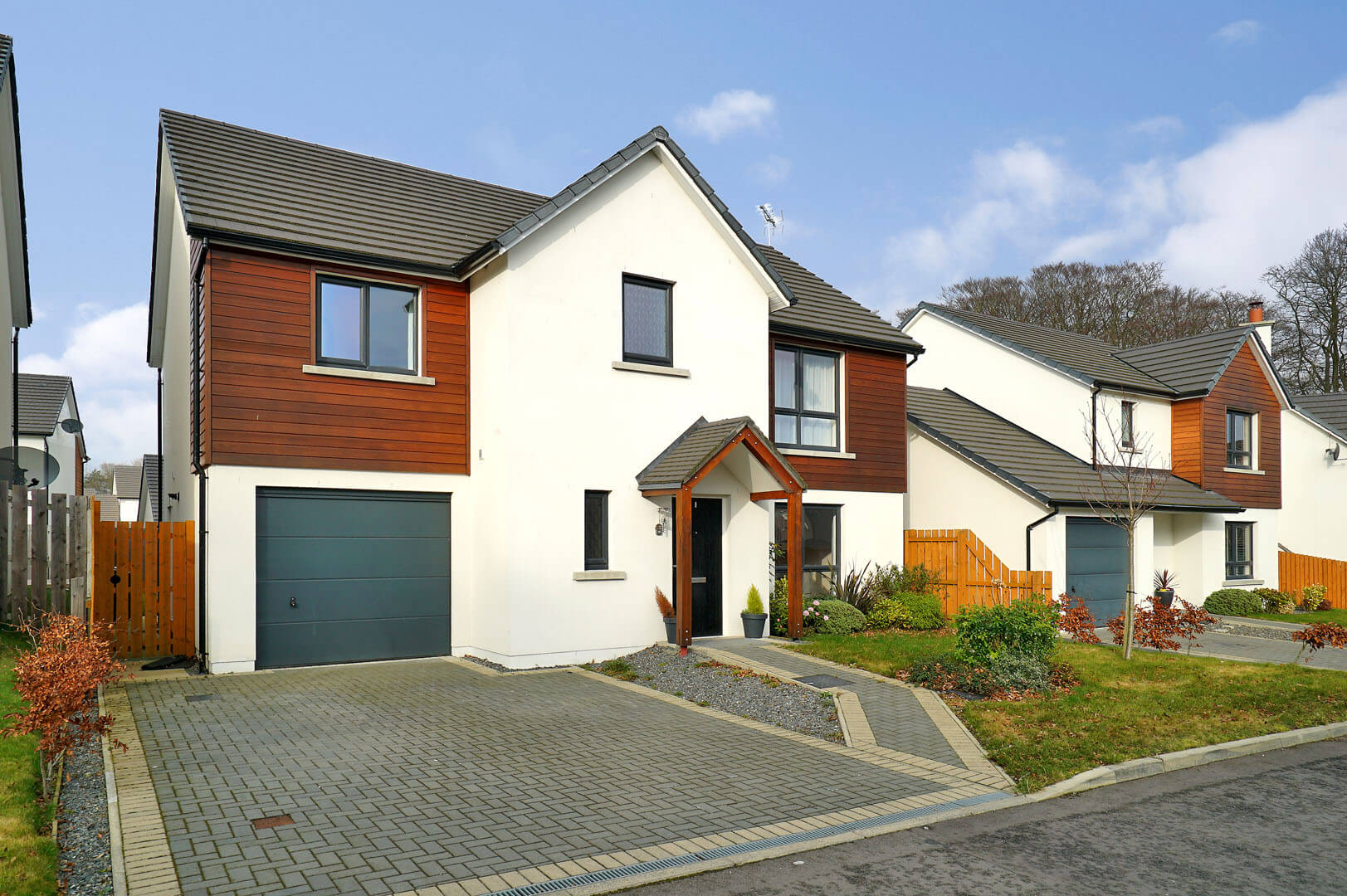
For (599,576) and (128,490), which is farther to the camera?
(128,490)

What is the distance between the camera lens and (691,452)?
46.5 feet

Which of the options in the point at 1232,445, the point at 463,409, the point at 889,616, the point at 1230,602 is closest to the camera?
the point at 463,409

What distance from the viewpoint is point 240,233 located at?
12.4 m

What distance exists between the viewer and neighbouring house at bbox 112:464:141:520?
6569cm

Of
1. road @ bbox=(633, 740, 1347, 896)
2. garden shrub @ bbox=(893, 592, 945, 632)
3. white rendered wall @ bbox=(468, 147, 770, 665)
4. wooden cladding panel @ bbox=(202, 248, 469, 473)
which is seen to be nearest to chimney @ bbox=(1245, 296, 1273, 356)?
garden shrub @ bbox=(893, 592, 945, 632)

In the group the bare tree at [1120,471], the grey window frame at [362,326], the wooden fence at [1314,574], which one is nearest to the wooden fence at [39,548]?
the grey window frame at [362,326]

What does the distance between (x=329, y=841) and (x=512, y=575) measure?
23.3ft

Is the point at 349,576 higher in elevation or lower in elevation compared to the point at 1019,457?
lower

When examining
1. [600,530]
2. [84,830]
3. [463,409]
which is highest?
[463,409]

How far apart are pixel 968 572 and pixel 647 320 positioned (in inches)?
316

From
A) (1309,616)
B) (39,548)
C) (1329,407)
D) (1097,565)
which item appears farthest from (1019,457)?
(1329,407)

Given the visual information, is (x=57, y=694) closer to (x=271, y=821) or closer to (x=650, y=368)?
(x=271, y=821)

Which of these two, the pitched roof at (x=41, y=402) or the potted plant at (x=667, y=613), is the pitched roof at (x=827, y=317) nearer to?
the potted plant at (x=667, y=613)

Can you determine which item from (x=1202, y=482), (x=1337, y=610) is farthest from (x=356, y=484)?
(x=1337, y=610)
